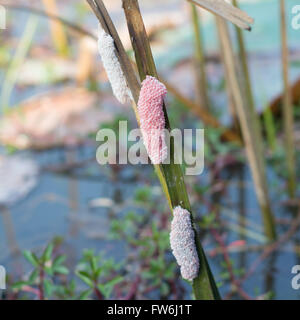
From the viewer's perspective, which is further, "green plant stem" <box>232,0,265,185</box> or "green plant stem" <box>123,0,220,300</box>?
"green plant stem" <box>232,0,265,185</box>

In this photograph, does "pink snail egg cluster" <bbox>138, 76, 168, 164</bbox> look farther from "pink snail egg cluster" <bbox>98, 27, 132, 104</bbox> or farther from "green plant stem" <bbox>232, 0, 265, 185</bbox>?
"green plant stem" <bbox>232, 0, 265, 185</bbox>

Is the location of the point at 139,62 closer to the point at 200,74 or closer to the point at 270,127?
the point at 270,127

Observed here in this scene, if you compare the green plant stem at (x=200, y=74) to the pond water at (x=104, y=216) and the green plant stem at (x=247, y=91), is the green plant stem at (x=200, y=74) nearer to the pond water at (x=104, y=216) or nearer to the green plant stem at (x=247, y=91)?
the pond water at (x=104, y=216)

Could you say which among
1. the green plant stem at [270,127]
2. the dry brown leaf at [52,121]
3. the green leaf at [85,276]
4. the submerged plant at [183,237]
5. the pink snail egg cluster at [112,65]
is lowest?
the green leaf at [85,276]

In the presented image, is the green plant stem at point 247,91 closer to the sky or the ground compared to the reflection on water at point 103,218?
closer to the sky

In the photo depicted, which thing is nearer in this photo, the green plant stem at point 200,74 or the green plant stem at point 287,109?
the green plant stem at point 287,109

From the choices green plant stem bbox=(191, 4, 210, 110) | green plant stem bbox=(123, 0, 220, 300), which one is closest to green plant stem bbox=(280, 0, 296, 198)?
green plant stem bbox=(191, 4, 210, 110)

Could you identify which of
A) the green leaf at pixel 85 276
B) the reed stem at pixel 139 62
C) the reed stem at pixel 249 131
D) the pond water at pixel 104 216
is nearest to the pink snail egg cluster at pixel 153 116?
the reed stem at pixel 139 62

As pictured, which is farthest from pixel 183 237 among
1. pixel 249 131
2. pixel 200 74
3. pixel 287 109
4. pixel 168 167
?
pixel 200 74
